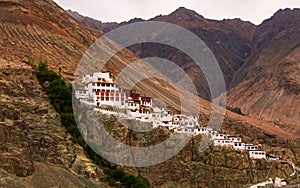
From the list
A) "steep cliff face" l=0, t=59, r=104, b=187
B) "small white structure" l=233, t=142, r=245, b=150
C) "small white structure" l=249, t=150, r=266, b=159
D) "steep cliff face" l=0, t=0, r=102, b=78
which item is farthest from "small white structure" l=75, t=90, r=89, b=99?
"small white structure" l=249, t=150, r=266, b=159

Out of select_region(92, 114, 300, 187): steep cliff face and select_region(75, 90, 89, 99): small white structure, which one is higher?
select_region(75, 90, 89, 99): small white structure

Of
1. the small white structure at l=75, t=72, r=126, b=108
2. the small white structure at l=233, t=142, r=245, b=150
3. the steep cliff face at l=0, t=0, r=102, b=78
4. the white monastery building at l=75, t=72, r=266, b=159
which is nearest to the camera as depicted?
the small white structure at l=75, t=72, r=126, b=108

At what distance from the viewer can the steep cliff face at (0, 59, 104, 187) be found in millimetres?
55562

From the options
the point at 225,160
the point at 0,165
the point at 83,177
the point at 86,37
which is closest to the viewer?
the point at 0,165

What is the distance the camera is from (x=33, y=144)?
63.8 m

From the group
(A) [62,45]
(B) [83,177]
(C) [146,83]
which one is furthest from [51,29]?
(B) [83,177]

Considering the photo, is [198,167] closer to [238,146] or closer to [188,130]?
[188,130]

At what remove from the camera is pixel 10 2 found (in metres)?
141

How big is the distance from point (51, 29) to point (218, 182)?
260 ft

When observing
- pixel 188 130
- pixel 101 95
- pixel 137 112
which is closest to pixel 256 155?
pixel 188 130

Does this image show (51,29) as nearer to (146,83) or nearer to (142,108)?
(146,83)

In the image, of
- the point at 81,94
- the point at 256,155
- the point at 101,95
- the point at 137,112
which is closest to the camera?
the point at 101,95

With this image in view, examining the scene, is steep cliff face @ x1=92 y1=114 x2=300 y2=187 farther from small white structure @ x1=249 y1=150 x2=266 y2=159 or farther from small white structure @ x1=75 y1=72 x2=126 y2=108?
small white structure @ x1=75 y1=72 x2=126 y2=108

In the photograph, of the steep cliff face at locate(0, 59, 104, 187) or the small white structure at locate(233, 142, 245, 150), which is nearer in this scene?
the steep cliff face at locate(0, 59, 104, 187)
